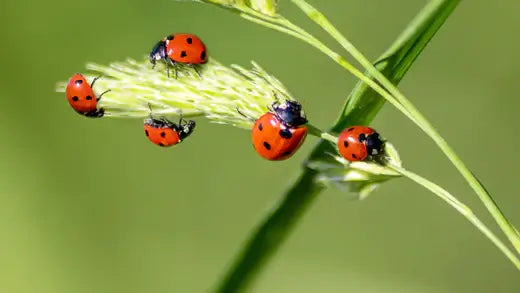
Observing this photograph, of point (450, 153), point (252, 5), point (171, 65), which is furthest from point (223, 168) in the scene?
point (450, 153)

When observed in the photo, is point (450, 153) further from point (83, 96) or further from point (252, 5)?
point (83, 96)

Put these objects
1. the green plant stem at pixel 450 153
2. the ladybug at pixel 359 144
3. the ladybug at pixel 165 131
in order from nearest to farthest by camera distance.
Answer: the green plant stem at pixel 450 153 → the ladybug at pixel 359 144 → the ladybug at pixel 165 131

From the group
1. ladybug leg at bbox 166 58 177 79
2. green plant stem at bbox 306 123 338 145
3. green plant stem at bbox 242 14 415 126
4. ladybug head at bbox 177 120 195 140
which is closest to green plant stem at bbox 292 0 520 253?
green plant stem at bbox 242 14 415 126

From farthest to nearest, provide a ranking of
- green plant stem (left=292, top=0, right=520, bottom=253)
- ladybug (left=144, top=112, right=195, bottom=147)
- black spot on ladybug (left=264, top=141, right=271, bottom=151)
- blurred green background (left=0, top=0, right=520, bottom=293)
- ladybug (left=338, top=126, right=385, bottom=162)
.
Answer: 1. blurred green background (left=0, top=0, right=520, bottom=293)
2. ladybug (left=144, top=112, right=195, bottom=147)
3. black spot on ladybug (left=264, top=141, right=271, bottom=151)
4. ladybug (left=338, top=126, right=385, bottom=162)
5. green plant stem (left=292, top=0, right=520, bottom=253)

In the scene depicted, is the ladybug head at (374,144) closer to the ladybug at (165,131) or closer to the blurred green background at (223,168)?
the ladybug at (165,131)

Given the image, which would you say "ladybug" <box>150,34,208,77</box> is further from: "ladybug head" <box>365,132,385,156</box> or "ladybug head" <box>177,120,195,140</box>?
"ladybug head" <box>365,132,385,156</box>

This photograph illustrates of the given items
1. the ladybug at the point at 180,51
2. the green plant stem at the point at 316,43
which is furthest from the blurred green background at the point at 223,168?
the green plant stem at the point at 316,43

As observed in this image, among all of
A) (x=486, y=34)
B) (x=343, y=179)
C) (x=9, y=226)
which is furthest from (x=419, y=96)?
(x=343, y=179)

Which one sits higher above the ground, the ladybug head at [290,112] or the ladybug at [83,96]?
the ladybug head at [290,112]
